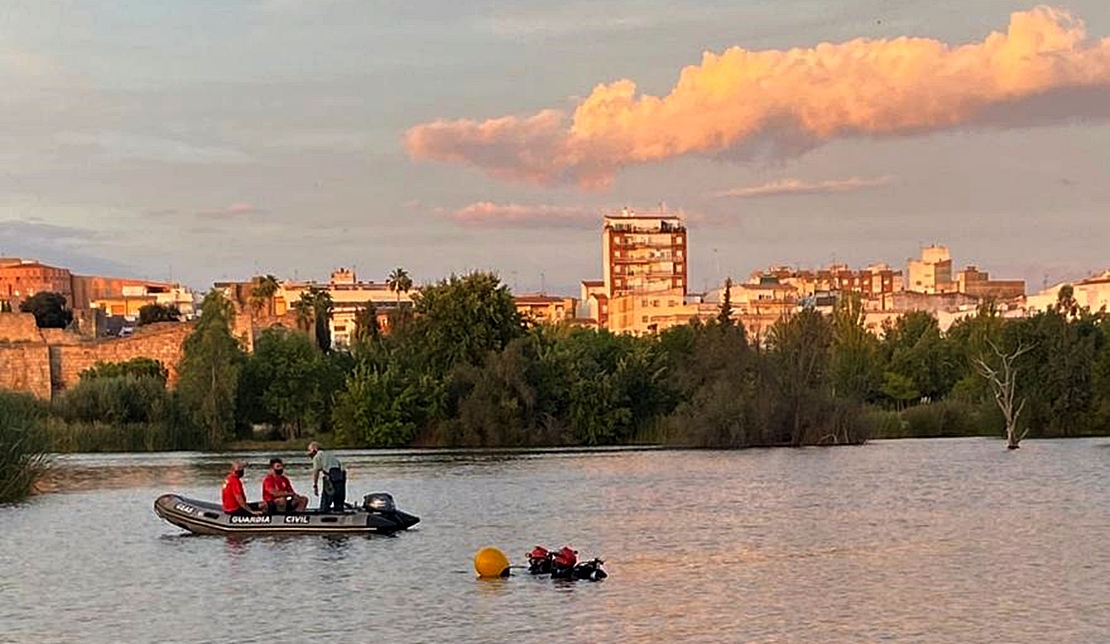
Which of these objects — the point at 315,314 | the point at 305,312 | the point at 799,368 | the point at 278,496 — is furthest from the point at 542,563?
the point at 305,312

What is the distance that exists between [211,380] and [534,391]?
1808cm

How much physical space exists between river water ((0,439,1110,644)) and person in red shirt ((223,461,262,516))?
2.52 ft

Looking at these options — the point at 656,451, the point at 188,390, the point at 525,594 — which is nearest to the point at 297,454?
the point at 188,390

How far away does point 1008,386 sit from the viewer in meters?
89.7

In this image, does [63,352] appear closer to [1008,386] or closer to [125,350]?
[125,350]

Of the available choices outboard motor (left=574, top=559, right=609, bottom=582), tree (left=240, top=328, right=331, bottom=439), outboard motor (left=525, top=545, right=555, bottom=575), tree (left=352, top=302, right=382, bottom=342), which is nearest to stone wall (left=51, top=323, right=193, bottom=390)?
tree (left=352, top=302, right=382, bottom=342)

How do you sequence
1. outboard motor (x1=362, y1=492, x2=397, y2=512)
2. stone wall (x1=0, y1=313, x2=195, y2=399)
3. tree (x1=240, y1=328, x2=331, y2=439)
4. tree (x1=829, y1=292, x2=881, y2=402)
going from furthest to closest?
stone wall (x1=0, y1=313, x2=195, y2=399), tree (x1=829, y1=292, x2=881, y2=402), tree (x1=240, y1=328, x2=331, y2=439), outboard motor (x1=362, y1=492, x2=397, y2=512)

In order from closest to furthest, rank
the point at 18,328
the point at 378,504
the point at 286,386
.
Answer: the point at 378,504, the point at 286,386, the point at 18,328

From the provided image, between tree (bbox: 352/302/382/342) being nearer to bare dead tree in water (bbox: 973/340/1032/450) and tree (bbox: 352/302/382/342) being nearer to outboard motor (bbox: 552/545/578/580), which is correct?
bare dead tree in water (bbox: 973/340/1032/450)

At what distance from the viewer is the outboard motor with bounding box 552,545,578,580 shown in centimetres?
3325

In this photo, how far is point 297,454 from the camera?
9694cm

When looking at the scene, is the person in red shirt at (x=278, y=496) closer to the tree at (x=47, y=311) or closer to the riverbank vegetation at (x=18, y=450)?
the riverbank vegetation at (x=18, y=450)

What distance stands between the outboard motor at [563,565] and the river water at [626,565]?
0.36 m

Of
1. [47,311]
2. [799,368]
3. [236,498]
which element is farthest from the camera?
Result: [47,311]
